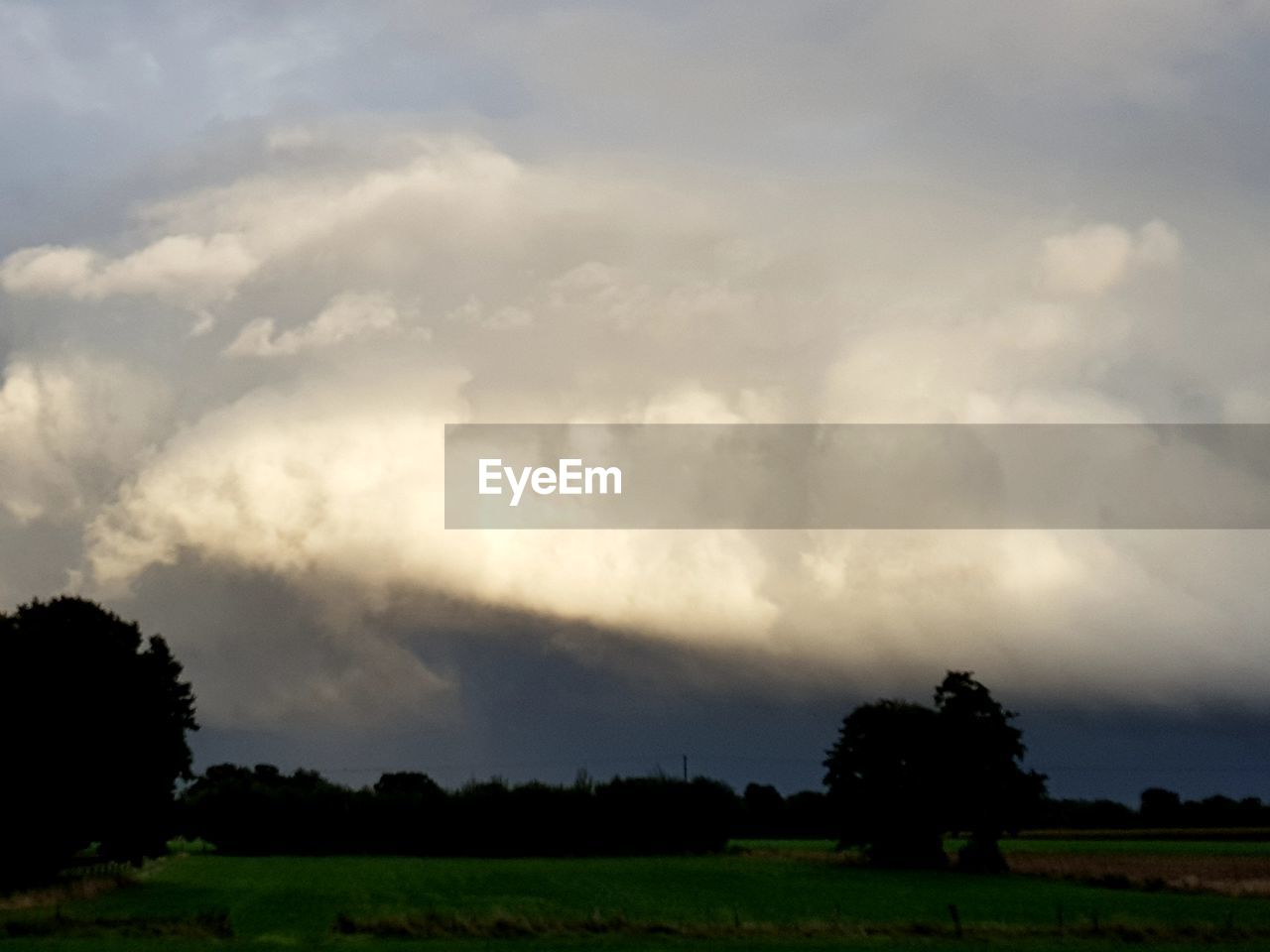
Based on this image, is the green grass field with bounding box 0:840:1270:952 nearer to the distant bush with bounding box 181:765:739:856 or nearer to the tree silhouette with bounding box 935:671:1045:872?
the tree silhouette with bounding box 935:671:1045:872

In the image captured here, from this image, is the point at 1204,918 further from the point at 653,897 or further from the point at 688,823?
the point at 688,823

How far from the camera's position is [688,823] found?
124875 millimetres

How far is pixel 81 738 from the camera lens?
72.4 metres

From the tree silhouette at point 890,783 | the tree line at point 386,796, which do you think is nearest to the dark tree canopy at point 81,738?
the tree line at point 386,796

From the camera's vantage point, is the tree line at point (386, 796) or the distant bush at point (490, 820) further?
the distant bush at point (490, 820)

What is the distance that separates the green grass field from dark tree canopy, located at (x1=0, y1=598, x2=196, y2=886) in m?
4.02

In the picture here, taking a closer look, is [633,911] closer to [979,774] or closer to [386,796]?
[979,774]

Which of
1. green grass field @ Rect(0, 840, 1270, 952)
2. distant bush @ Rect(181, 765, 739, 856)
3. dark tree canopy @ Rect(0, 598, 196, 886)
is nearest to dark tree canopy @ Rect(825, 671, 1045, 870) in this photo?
green grass field @ Rect(0, 840, 1270, 952)

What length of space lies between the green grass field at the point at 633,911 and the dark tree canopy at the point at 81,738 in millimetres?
4024

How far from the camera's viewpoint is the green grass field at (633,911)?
142 ft

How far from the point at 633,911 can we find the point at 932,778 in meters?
→ 51.2

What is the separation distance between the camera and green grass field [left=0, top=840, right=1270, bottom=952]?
43344 millimetres

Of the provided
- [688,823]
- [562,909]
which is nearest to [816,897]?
[562,909]

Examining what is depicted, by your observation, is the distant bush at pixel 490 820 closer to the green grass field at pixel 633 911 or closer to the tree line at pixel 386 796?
the tree line at pixel 386 796
